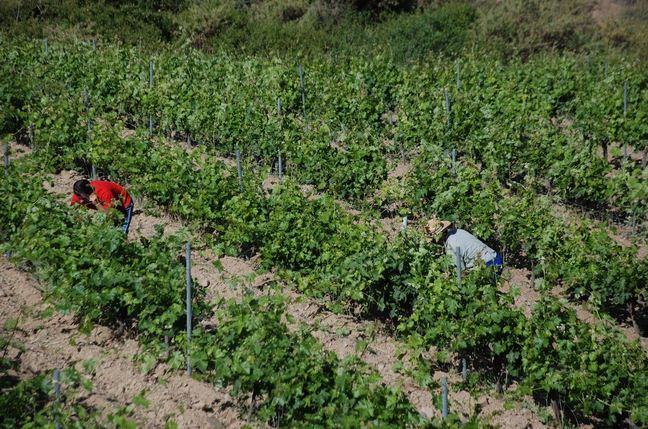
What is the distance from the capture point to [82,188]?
6.88 metres

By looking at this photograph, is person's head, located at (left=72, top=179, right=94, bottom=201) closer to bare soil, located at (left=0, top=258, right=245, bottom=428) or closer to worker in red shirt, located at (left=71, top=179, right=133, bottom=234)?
worker in red shirt, located at (left=71, top=179, right=133, bottom=234)

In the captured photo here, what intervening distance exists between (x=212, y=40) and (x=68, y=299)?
13610 millimetres

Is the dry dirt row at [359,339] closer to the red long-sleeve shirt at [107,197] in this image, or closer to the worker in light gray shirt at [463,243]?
the red long-sleeve shirt at [107,197]

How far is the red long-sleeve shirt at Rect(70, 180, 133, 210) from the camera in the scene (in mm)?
6926

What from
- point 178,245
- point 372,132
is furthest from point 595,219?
point 178,245

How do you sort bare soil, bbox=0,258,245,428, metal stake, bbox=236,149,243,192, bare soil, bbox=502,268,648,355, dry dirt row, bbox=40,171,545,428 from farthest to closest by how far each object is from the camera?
metal stake, bbox=236,149,243,192 < bare soil, bbox=502,268,648,355 < dry dirt row, bbox=40,171,545,428 < bare soil, bbox=0,258,245,428

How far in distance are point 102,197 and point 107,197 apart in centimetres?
5

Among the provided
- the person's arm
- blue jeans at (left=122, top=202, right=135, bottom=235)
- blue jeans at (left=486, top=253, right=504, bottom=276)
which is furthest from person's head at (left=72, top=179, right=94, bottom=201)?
blue jeans at (left=486, top=253, right=504, bottom=276)

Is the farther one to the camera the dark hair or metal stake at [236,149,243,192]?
metal stake at [236,149,243,192]

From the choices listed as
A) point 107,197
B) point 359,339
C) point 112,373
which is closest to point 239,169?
point 107,197

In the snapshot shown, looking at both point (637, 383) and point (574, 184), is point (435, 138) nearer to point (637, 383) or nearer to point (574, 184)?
point (574, 184)

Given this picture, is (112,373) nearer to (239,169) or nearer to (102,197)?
(102,197)

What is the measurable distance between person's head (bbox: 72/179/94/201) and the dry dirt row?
2.45ft

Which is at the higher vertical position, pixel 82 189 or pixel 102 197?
pixel 82 189
